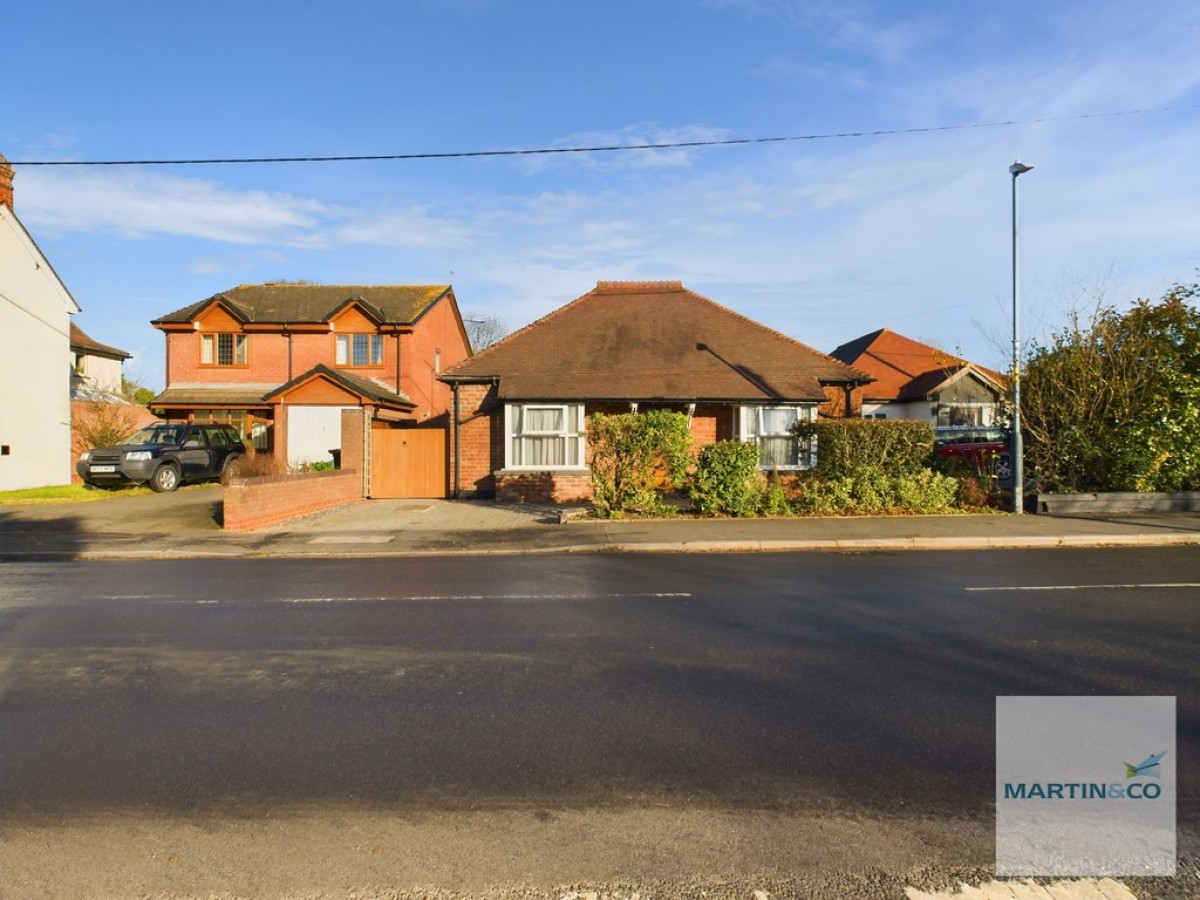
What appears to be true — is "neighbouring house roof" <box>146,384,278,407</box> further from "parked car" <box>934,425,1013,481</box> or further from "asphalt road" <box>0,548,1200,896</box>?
"parked car" <box>934,425,1013,481</box>

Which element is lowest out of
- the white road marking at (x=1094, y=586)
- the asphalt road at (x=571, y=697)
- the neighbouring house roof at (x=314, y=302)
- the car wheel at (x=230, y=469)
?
the asphalt road at (x=571, y=697)

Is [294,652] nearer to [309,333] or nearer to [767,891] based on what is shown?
[767,891]

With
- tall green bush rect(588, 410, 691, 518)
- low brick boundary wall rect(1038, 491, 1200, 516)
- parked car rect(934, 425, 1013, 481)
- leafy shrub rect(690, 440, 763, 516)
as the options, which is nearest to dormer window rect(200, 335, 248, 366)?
tall green bush rect(588, 410, 691, 518)

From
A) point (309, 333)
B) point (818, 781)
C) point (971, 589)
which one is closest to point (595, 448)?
point (971, 589)

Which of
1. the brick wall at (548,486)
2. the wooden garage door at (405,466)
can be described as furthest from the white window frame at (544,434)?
the wooden garage door at (405,466)

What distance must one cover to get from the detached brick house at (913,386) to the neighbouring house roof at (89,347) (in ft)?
121

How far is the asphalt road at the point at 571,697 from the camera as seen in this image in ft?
11.9

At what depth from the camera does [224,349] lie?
1212 inches

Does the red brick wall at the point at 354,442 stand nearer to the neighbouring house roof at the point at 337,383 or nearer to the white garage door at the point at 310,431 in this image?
the neighbouring house roof at the point at 337,383

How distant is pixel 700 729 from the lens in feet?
14.8

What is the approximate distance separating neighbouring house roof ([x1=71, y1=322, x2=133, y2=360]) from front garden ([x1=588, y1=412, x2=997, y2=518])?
1268 inches

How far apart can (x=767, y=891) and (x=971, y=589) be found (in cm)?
664

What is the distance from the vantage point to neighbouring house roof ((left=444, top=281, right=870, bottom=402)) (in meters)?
20.0

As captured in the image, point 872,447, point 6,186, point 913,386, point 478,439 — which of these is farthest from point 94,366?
point 913,386
